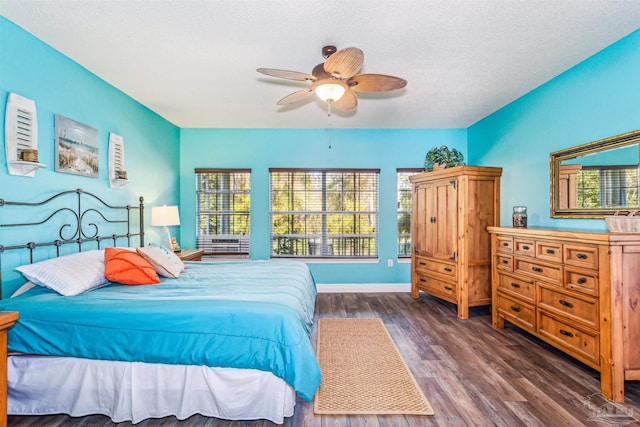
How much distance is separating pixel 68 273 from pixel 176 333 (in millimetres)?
1100

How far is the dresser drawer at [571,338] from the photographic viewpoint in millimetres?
2246

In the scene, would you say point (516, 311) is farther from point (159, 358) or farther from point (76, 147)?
point (76, 147)

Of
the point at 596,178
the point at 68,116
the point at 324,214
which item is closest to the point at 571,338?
the point at 596,178

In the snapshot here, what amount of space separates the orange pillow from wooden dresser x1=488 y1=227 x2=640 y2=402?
338 cm

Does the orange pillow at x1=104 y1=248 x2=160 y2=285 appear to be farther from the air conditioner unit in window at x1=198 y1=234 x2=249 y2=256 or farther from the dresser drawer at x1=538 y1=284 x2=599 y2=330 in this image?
→ the dresser drawer at x1=538 y1=284 x2=599 y2=330

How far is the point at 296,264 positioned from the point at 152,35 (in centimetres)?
241

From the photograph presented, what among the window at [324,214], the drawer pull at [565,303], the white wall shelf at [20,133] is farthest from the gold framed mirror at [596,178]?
the white wall shelf at [20,133]

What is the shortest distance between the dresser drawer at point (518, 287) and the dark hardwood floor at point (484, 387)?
469 mm

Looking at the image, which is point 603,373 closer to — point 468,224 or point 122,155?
point 468,224

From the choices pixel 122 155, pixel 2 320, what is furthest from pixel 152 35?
pixel 2 320

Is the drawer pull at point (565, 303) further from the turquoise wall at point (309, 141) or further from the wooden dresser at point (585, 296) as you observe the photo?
the turquoise wall at point (309, 141)

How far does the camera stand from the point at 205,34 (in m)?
2.39

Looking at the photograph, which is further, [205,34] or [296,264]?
[296,264]

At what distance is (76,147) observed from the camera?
9.29ft
